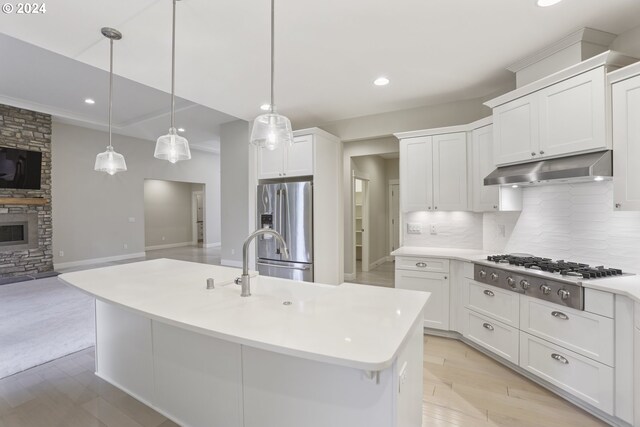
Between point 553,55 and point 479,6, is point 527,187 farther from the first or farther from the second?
point 479,6

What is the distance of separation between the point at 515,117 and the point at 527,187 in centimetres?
77

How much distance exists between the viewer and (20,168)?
557 centimetres

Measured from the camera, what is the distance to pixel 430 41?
250cm

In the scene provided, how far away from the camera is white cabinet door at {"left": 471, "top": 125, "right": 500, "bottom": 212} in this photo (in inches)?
121

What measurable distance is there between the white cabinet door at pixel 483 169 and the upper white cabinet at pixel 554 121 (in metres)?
0.22

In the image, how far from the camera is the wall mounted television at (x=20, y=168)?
5.37 m

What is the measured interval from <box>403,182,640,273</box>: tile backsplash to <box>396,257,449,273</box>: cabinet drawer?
2.10ft

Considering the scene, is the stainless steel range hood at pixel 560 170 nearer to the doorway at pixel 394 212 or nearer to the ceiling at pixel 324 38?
the ceiling at pixel 324 38

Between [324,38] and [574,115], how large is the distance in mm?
2023

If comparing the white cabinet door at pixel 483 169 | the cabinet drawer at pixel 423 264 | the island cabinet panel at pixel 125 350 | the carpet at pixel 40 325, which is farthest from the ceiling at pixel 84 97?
the white cabinet door at pixel 483 169

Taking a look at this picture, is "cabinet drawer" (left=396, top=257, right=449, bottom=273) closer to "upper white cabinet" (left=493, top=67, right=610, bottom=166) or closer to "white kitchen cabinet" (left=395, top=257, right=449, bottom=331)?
"white kitchen cabinet" (left=395, top=257, right=449, bottom=331)

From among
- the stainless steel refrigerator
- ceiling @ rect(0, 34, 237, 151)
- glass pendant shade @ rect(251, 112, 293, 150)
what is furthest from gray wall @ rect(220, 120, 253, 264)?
glass pendant shade @ rect(251, 112, 293, 150)

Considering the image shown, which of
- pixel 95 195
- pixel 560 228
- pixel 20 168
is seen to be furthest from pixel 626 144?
pixel 95 195

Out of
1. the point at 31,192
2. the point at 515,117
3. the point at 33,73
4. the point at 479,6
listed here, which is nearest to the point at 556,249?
the point at 515,117
